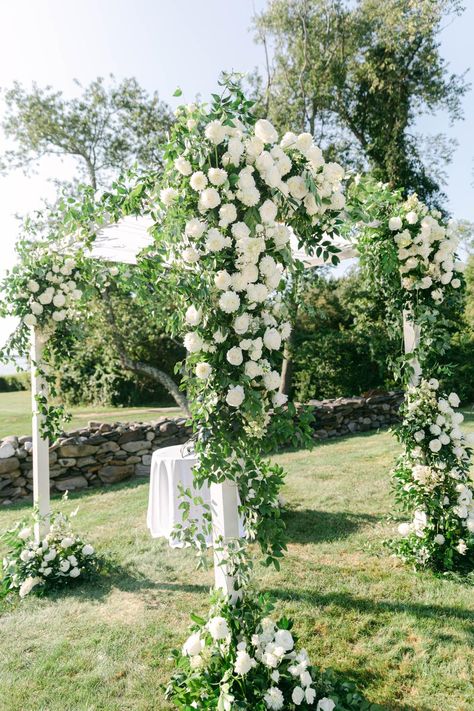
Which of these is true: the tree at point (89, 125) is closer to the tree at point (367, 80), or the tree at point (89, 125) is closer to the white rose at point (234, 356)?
the tree at point (367, 80)

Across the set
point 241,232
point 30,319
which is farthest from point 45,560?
point 241,232

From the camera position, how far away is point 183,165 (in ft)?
7.72

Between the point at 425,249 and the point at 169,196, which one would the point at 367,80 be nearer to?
the point at 425,249

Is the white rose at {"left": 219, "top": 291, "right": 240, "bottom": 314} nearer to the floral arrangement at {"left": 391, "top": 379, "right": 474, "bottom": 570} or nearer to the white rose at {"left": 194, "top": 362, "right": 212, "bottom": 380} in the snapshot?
the white rose at {"left": 194, "top": 362, "right": 212, "bottom": 380}

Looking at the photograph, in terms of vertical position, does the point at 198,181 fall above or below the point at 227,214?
above

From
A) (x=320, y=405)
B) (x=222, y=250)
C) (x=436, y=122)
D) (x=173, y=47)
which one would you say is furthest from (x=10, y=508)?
(x=436, y=122)

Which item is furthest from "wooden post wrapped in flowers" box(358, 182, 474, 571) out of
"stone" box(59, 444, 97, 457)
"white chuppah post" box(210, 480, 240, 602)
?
"stone" box(59, 444, 97, 457)

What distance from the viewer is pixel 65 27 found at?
8797mm

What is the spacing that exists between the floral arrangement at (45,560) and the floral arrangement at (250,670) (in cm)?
187

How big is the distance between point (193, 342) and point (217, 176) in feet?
2.53

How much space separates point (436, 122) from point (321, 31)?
501 centimetres

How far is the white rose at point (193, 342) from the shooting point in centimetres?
240

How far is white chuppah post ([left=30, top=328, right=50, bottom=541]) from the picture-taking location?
421 cm

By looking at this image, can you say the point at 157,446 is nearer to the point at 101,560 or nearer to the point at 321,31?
the point at 101,560
